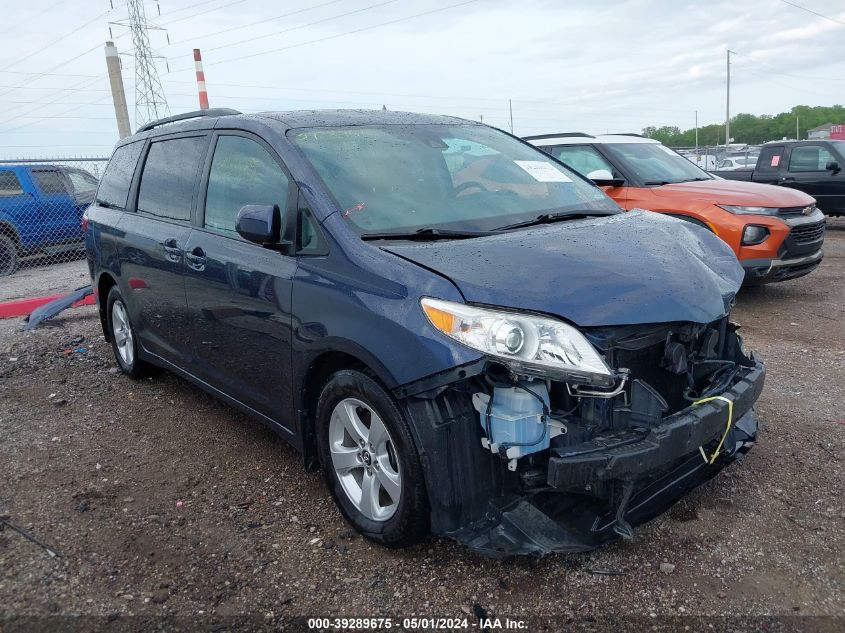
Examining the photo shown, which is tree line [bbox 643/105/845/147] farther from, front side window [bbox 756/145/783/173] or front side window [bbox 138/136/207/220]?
front side window [bbox 138/136/207/220]

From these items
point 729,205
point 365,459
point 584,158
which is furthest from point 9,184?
point 365,459

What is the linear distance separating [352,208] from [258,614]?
170 centimetres

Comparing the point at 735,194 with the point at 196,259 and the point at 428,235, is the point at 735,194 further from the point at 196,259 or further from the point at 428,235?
the point at 196,259

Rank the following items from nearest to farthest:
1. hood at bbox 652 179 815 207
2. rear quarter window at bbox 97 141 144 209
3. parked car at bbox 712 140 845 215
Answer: rear quarter window at bbox 97 141 144 209
hood at bbox 652 179 815 207
parked car at bbox 712 140 845 215

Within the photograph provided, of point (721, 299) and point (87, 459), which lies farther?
point (87, 459)

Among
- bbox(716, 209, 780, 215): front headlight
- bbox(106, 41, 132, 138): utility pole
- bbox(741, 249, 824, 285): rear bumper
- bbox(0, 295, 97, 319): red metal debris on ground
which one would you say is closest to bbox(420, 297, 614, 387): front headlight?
bbox(741, 249, 824, 285): rear bumper

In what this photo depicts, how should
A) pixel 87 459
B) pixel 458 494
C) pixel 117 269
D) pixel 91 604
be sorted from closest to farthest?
pixel 458 494, pixel 91 604, pixel 87 459, pixel 117 269

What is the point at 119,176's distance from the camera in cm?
521

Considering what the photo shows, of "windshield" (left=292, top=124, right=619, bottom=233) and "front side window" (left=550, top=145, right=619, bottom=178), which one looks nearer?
"windshield" (left=292, top=124, right=619, bottom=233)

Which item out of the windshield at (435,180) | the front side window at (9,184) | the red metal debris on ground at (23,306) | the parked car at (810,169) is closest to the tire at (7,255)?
the front side window at (9,184)

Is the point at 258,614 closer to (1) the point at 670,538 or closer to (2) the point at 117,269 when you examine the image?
(1) the point at 670,538

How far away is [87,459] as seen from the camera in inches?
159

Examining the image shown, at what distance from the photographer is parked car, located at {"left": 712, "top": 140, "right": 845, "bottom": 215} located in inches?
456

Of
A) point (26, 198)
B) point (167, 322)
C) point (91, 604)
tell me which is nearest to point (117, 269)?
point (167, 322)
